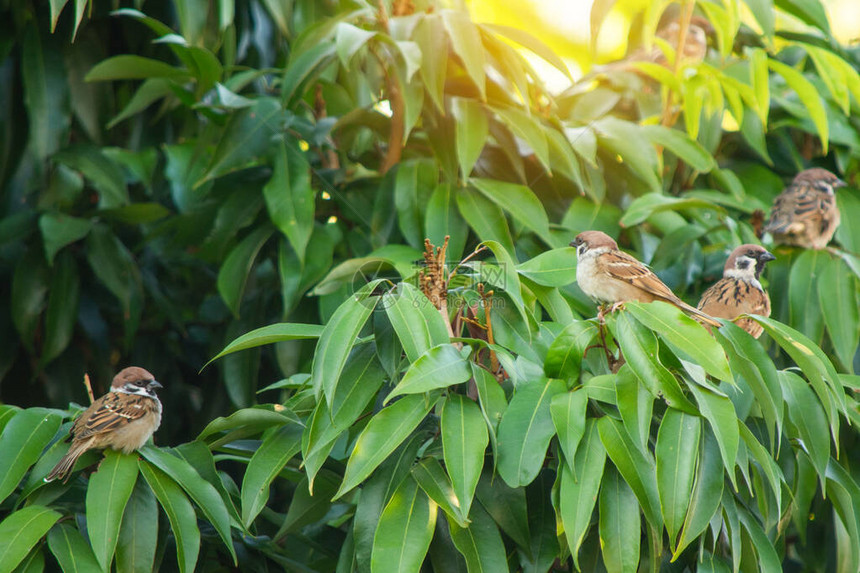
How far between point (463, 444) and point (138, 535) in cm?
→ 86

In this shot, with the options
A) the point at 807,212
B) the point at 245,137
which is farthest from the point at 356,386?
the point at 807,212

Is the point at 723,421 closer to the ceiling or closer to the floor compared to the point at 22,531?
closer to the ceiling

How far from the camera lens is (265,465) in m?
2.26

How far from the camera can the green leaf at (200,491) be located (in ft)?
7.35

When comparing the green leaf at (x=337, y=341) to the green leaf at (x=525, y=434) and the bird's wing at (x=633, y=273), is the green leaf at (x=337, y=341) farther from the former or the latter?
the bird's wing at (x=633, y=273)

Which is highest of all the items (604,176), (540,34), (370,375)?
(370,375)

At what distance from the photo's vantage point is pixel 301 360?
367 cm

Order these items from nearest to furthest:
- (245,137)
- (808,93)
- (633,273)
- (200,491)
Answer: (200,491), (633,273), (245,137), (808,93)

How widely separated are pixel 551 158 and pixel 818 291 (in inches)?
44.6

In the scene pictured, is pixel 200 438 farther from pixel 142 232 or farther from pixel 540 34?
pixel 540 34

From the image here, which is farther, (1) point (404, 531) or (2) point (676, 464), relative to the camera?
(1) point (404, 531)

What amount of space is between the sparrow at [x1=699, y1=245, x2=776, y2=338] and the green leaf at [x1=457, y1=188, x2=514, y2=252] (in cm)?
76

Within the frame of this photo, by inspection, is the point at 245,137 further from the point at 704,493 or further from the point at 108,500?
the point at 704,493

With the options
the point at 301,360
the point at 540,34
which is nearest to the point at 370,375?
the point at 301,360
